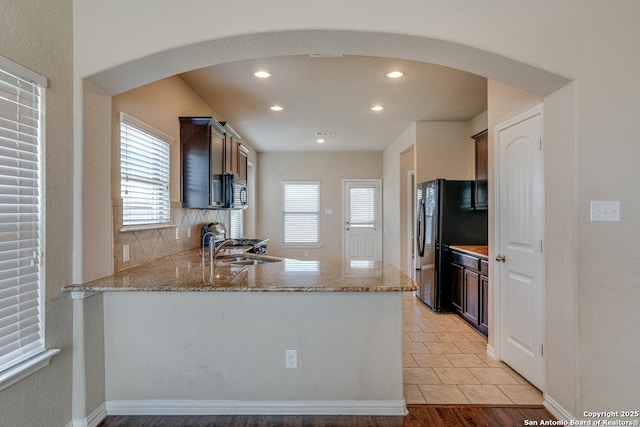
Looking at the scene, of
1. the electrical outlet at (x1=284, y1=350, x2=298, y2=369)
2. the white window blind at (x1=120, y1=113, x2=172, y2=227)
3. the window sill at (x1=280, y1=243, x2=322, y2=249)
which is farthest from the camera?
the window sill at (x1=280, y1=243, x2=322, y2=249)

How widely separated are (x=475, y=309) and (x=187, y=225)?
128 inches

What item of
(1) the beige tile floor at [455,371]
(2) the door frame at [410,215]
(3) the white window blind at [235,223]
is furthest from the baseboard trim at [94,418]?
(2) the door frame at [410,215]

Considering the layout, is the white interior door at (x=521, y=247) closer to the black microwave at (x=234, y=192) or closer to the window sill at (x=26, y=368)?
the black microwave at (x=234, y=192)

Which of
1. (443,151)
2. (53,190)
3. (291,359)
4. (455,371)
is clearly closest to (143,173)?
(53,190)

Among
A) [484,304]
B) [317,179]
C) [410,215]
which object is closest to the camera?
[484,304]

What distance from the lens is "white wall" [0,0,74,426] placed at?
5.49ft

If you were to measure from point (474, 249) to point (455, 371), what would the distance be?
5.06 feet

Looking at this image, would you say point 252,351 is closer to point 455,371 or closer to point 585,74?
point 455,371

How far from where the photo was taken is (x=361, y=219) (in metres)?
7.67

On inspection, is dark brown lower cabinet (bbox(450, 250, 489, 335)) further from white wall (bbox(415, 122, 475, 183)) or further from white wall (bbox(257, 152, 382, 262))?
white wall (bbox(257, 152, 382, 262))

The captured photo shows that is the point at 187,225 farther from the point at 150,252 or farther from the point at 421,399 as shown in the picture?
the point at 421,399

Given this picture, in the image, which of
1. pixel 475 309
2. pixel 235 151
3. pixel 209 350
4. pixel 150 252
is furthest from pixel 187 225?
pixel 475 309

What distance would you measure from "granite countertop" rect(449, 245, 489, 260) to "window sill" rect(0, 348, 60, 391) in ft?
11.3

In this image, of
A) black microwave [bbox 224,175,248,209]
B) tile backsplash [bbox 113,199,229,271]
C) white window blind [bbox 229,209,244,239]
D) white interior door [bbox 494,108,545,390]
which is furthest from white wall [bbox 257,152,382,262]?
white interior door [bbox 494,108,545,390]
